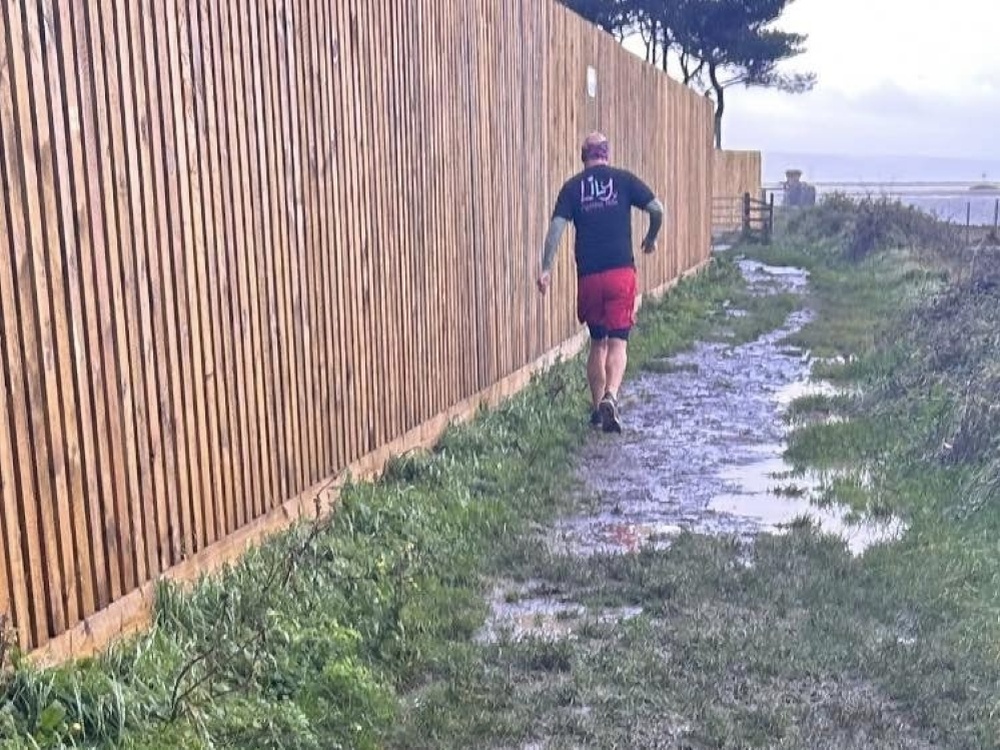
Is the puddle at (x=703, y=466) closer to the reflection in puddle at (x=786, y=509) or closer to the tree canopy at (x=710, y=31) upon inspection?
the reflection in puddle at (x=786, y=509)

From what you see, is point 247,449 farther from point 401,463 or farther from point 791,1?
point 791,1

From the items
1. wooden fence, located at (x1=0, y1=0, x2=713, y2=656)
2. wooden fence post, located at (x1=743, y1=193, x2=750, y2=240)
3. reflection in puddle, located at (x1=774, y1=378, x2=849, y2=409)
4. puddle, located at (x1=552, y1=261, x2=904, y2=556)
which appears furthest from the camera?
wooden fence post, located at (x1=743, y1=193, x2=750, y2=240)

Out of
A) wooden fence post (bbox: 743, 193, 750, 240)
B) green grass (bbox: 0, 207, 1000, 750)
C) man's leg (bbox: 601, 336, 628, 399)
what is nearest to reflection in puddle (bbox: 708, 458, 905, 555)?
green grass (bbox: 0, 207, 1000, 750)

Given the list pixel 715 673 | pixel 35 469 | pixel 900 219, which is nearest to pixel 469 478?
pixel 715 673

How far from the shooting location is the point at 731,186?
30062 millimetres

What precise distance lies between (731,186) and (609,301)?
23.7 metres

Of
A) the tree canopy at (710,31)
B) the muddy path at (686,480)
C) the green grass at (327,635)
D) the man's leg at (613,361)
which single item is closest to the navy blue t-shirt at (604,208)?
the man's leg at (613,361)

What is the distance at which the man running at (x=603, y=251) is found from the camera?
7.41 metres

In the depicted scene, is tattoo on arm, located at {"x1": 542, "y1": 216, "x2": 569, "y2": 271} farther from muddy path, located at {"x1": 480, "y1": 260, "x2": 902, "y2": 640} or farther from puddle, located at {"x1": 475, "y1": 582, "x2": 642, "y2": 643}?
puddle, located at {"x1": 475, "y1": 582, "x2": 642, "y2": 643}

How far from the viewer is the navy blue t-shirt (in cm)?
739

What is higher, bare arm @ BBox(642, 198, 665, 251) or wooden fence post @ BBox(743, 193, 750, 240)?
bare arm @ BBox(642, 198, 665, 251)

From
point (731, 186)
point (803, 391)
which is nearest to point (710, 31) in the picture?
point (731, 186)

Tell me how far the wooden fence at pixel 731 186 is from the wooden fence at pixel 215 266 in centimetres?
2188

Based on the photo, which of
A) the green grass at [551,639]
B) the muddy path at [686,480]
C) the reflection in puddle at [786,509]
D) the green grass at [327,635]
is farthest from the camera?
the reflection in puddle at [786,509]
